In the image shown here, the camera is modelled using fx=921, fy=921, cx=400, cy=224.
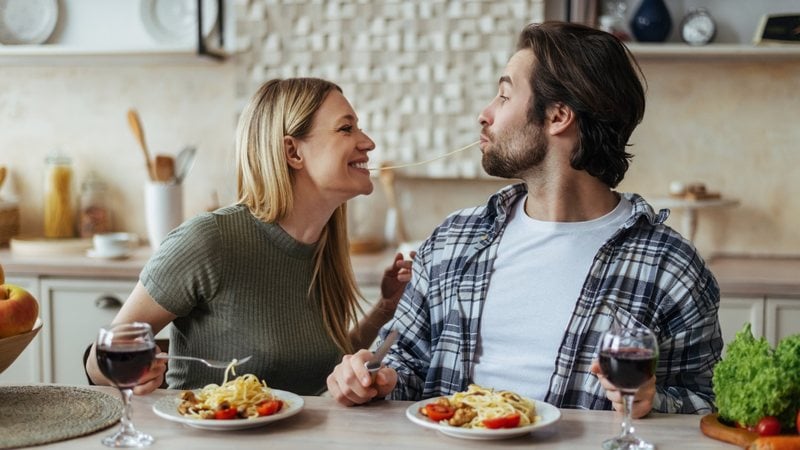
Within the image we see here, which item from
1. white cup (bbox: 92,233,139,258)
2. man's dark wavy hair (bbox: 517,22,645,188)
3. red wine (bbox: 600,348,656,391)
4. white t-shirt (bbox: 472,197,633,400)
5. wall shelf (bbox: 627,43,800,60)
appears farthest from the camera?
white cup (bbox: 92,233,139,258)

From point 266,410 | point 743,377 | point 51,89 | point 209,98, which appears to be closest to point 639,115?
point 743,377

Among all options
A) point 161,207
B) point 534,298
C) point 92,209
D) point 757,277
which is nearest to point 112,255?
point 161,207

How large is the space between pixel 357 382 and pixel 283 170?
67cm

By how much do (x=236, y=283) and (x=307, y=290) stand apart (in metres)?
0.19

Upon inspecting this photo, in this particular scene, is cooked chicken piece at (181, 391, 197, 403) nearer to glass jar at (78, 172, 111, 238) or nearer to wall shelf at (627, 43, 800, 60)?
wall shelf at (627, 43, 800, 60)

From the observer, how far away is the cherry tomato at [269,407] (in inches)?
58.0

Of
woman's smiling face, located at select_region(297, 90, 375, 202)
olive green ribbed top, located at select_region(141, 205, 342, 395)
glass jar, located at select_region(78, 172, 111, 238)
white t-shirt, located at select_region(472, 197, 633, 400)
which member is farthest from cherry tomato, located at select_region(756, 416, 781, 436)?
glass jar, located at select_region(78, 172, 111, 238)

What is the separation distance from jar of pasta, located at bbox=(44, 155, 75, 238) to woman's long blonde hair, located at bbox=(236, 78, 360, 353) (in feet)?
6.00

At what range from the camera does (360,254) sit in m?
3.46

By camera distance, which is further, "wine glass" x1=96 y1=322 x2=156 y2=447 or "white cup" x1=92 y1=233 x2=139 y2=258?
"white cup" x1=92 y1=233 x2=139 y2=258

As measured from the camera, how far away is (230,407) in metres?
1.47

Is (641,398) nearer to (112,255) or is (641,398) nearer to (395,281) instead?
(395,281)

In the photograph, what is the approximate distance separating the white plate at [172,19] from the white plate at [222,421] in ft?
8.01

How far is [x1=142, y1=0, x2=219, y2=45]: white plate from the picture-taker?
12.2 feet
